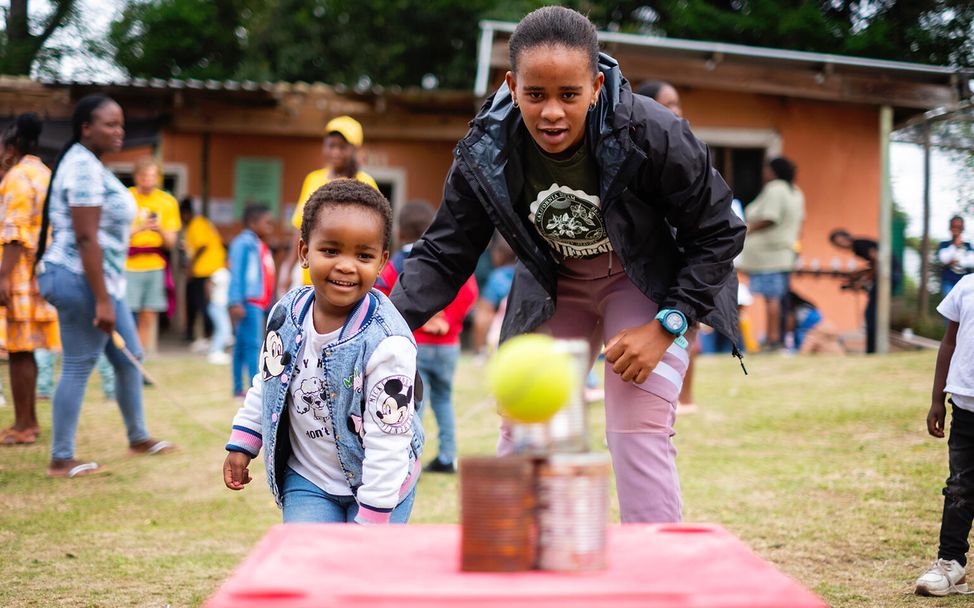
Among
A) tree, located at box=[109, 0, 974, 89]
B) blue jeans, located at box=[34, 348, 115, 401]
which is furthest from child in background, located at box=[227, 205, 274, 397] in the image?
tree, located at box=[109, 0, 974, 89]

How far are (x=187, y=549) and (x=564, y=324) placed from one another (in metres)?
2.21

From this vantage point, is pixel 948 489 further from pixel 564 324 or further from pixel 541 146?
pixel 541 146

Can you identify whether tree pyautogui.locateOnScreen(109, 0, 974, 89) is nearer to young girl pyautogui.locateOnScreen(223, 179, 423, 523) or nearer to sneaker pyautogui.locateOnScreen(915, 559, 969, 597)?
sneaker pyautogui.locateOnScreen(915, 559, 969, 597)

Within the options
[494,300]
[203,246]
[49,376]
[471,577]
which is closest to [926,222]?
[494,300]

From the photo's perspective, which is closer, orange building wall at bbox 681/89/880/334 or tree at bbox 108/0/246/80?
orange building wall at bbox 681/89/880/334

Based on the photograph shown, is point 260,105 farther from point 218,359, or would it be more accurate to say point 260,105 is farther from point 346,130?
point 346,130

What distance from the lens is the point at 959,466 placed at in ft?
12.7

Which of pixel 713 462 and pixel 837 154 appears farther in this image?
pixel 837 154

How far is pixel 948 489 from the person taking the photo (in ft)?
12.8

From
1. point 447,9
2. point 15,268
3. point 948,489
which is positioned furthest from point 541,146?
point 447,9

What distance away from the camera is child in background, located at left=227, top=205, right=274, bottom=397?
873 centimetres

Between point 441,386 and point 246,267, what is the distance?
3.07 m

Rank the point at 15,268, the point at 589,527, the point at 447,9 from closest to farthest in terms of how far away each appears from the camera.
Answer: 1. the point at 589,527
2. the point at 15,268
3. the point at 447,9

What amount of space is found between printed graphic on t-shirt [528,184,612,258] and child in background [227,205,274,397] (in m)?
5.76
